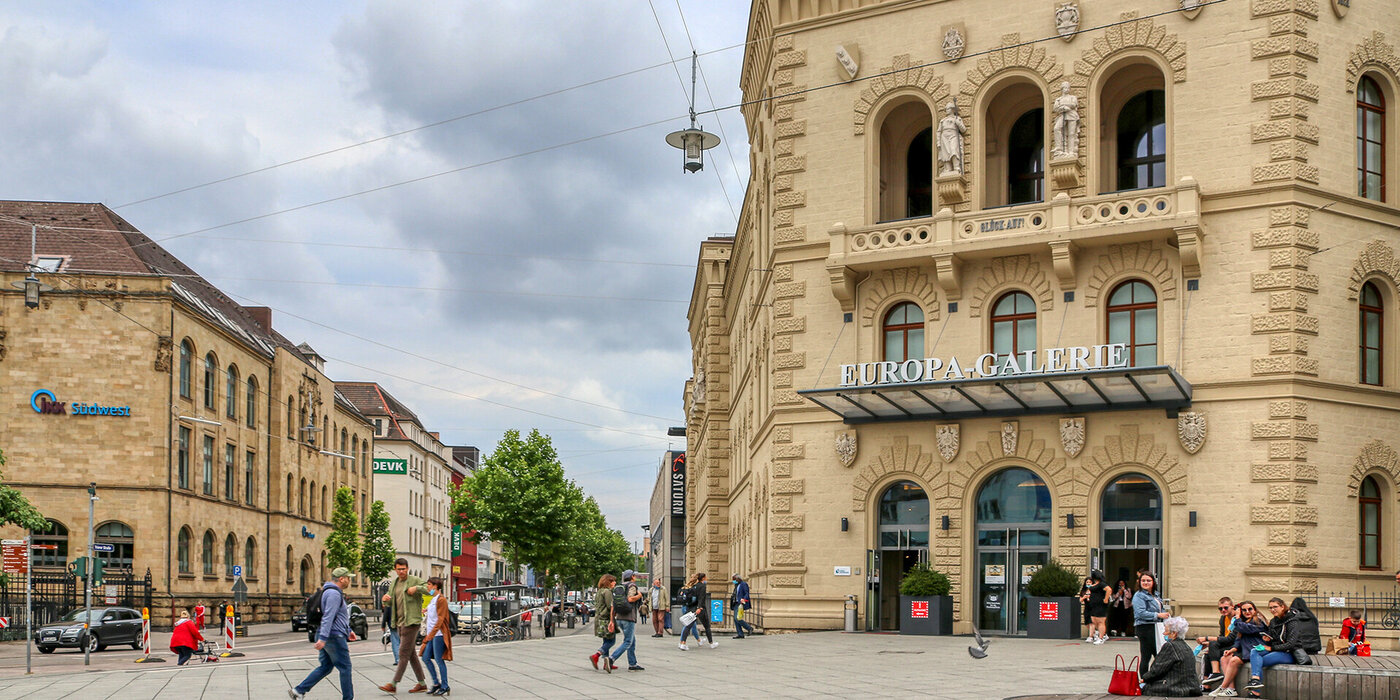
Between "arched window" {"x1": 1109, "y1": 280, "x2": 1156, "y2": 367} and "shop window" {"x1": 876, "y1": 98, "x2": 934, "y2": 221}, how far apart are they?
6.12 m

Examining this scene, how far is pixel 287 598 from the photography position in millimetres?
74438

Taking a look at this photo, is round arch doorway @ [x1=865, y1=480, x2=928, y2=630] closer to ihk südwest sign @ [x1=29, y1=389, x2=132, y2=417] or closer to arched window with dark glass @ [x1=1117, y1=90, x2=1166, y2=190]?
arched window with dark glass @ [x1=1117, y1=90, x2=1166, y2=190]

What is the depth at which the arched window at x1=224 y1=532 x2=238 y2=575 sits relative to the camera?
63812mm

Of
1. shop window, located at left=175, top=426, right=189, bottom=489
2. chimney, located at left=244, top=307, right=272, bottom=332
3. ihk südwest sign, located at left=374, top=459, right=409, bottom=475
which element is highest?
chimney, located at left=244, top=307, right=272, bottom=332

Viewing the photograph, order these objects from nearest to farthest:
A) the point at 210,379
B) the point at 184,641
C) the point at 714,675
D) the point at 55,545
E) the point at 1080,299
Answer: the point at 714,675, the point at 184,641, the point at 1080,299, the point at 55,545, the point at 210,379

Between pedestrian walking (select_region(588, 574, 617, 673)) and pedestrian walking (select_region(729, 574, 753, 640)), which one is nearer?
pedestrian walking (select_region(588, 574, 617, 673))

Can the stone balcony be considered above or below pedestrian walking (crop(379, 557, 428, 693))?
above

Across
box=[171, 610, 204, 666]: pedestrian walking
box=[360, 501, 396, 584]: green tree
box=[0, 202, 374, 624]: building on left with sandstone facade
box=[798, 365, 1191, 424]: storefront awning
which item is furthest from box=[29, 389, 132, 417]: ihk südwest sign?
box=[360, 501, 396, 584]: green tree

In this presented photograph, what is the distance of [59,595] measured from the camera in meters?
50.1

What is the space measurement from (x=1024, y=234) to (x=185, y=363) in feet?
127

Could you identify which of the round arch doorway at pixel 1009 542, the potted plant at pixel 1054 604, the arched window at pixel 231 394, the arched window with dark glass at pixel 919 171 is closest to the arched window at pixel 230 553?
the arched window at pixel 231 394

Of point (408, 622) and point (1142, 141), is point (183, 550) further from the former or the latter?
point (1142, 141)

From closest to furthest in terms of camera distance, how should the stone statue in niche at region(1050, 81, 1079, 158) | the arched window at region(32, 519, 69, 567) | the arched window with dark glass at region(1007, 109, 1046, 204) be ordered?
the stone statue in niche at region(1050, 81, 1079, 158)
the arched window with dark glass at region(1007, 109, 1046, 204)
the arched window at region(32, 519, 69, 567)

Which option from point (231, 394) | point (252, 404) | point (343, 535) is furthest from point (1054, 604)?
point (343, 535)
